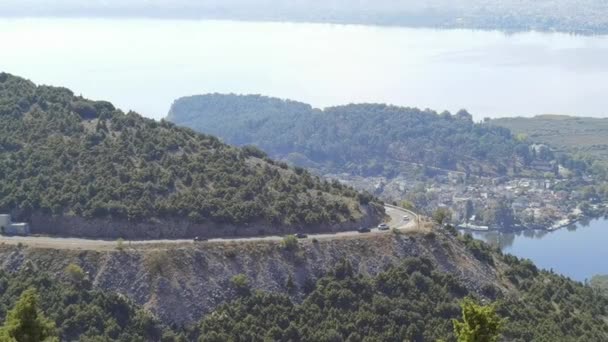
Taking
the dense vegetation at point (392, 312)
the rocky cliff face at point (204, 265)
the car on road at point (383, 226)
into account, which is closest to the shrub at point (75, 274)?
the rocky cliff face at point (204, 265)

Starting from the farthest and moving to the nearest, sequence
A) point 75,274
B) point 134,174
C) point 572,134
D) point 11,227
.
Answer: point 572,134 < point 134,174 < point 11,227 < point 75,274

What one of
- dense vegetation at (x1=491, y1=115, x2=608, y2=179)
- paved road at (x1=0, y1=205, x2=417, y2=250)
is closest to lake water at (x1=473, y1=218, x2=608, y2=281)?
dense vegetation at (x1=491, y1=115, x2=608, y2=179)

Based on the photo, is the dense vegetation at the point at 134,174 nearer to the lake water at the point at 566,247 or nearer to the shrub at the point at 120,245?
the shrub at the point at 120,245

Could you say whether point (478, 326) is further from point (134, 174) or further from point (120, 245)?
point (134, 174)

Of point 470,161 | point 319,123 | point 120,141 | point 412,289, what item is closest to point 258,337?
point 412,289

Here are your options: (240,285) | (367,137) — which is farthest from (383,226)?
(367,137)

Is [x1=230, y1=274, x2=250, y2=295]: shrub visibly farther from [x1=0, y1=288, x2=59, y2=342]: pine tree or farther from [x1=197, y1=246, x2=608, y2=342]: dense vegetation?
[x1=0, y1=288, x2=59, y2=342]: pine tree
